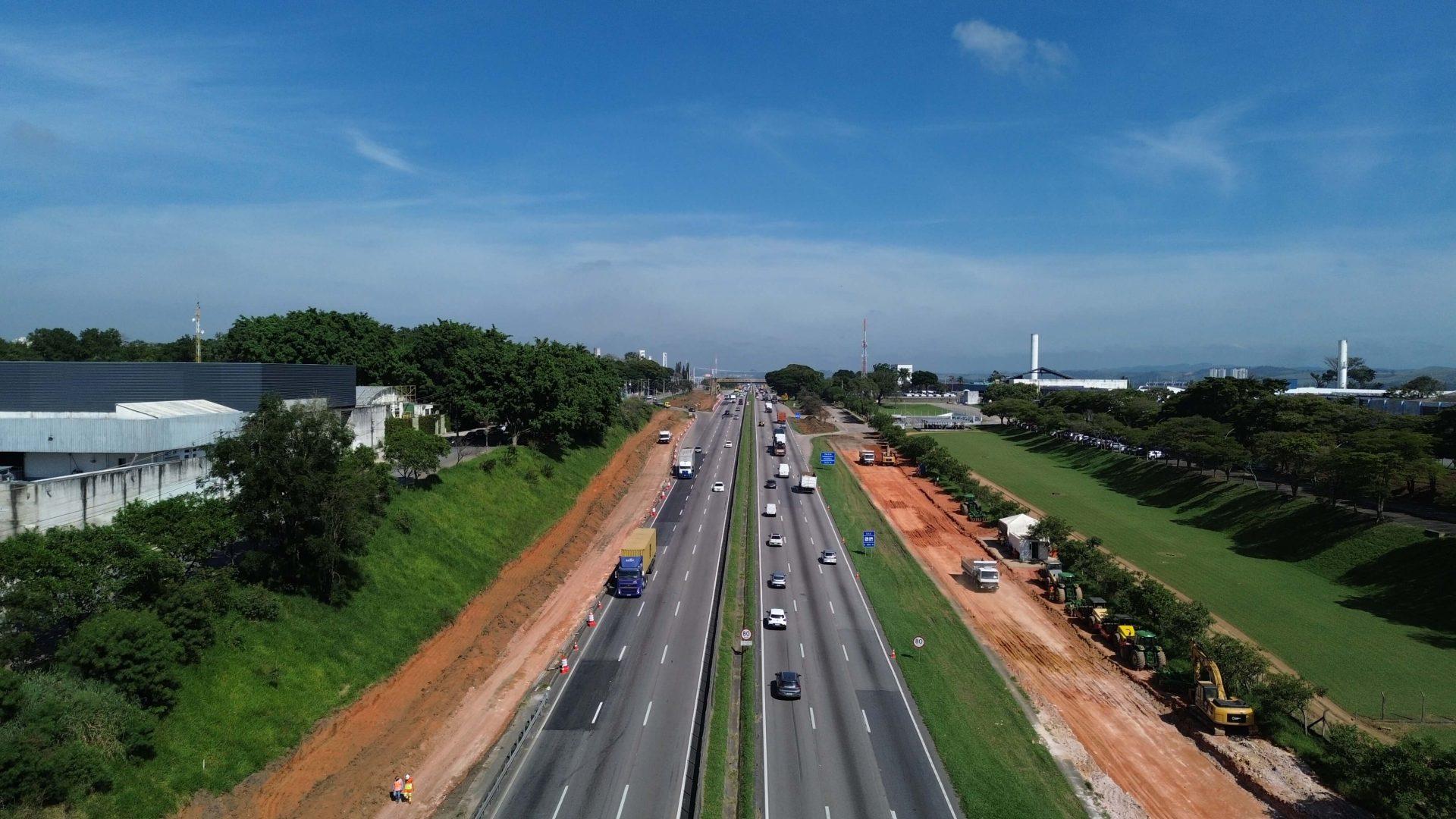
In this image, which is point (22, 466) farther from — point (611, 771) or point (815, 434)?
point (815, 434)

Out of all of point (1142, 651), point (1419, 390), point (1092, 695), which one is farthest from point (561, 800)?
point (1419, 390)

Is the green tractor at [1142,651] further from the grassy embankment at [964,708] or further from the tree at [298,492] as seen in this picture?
the tree at [298,492]

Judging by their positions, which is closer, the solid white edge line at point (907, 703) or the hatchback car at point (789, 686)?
the solid white edge line at point (907, 703)

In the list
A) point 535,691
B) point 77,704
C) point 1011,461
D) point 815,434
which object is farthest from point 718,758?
point 815,434

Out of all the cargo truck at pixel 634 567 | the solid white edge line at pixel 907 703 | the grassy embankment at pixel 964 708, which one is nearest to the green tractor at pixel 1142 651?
the grassy embankment at pixel 964 708

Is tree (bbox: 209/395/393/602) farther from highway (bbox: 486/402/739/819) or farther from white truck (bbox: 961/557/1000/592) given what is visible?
white truck (bbox: 961/557/1000/592)

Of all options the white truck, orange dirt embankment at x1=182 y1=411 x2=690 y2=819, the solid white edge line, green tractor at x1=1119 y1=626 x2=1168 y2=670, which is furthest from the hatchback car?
the white truck
